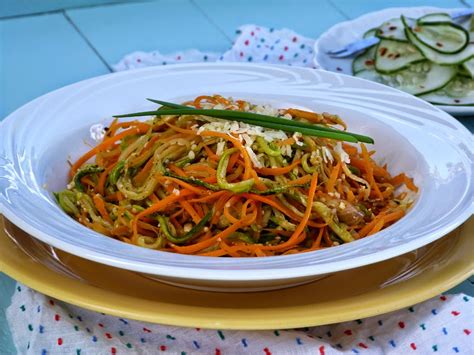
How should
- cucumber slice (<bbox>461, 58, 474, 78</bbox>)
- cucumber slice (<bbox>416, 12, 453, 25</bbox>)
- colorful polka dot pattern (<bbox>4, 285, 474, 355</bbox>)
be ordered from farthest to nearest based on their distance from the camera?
cucumber slice (<bbox>416, 12, 453, 25</bbox>) < cucumber slice (<bbox>461, 58, 474, 78</bbox>) < colorful polka dot pattern (<bbox>4, 285, 474, 355</bbox>)

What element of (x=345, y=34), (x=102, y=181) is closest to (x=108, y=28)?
(x=345, y=34)

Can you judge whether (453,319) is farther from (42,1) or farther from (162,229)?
(42,1)

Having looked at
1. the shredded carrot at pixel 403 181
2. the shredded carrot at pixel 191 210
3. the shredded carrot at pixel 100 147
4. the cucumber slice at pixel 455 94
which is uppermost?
the shredded carrot at pixel 100 147

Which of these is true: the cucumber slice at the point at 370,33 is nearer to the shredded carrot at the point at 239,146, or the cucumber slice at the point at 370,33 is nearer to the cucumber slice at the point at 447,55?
the cucumber slice at the point at 447,55

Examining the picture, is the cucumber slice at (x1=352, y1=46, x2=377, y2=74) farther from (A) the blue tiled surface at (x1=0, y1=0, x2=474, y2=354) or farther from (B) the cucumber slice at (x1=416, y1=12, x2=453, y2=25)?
(A) the blue tiled surface at (x1=0, y1=0, x2=474, y2=354)

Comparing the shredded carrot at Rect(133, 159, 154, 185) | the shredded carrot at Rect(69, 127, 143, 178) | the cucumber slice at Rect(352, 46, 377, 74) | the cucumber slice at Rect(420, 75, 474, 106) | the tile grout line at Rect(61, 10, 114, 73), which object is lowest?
the cucumber slice at Rect(420, 75, 474, 106)

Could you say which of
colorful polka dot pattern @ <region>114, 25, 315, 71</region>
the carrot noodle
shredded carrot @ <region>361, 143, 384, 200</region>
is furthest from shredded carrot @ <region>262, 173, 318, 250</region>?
colorful polka dot pattern @ <region>114, 25, 315, 71</region>

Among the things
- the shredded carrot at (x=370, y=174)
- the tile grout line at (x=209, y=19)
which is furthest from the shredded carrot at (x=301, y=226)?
the tile grout line at (x=209, y=19)
